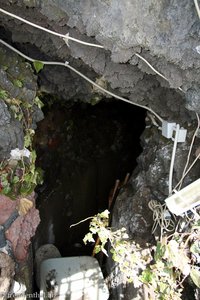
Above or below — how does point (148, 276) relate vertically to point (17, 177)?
below

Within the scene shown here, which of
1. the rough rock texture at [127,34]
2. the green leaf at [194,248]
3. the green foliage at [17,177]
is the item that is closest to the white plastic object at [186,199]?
the green leaf at [194,248]

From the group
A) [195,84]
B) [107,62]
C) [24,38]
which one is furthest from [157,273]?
[24,38]

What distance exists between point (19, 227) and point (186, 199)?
1337 millimetres

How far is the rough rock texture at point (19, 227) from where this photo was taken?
249 centimetres

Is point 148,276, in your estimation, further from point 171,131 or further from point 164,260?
point 171,131

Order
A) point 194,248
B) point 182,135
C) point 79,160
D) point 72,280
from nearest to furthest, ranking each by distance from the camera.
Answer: point 194,248 < point 182,135 < point 72,280 < point 79,160

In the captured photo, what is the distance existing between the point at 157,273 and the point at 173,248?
0.23m

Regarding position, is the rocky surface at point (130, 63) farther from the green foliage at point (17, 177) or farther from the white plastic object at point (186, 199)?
the white plastic object at point (186, 199)

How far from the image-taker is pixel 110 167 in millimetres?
5191

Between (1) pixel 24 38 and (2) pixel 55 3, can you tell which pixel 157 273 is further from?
(1) pixel 24 38

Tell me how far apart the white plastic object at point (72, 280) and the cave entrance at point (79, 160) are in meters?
0.69

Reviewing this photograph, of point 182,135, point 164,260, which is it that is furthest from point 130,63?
point 164,260

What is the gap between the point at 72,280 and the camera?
3.30 metres

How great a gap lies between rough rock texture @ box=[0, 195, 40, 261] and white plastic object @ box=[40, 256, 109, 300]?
66 cm
